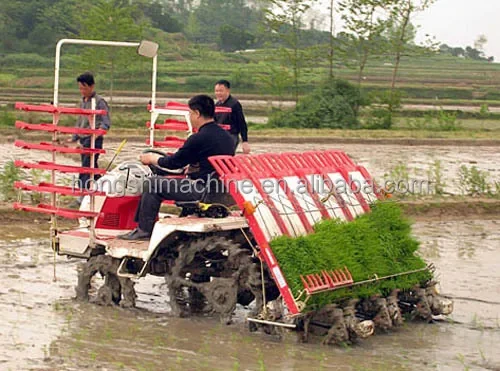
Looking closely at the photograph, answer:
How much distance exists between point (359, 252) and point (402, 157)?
15.0m

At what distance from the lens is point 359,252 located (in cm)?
851

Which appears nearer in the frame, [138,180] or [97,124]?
[138,180]

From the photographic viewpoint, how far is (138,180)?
9438mm

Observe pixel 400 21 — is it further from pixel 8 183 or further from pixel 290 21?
pixel 8 183

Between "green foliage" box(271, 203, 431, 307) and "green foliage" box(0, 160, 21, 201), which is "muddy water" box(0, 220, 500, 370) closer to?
"green foliage" box(271, 203, 431, 307)

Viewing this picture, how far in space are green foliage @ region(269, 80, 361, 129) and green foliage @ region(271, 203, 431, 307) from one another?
22.2 m

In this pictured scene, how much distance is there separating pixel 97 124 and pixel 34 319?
163 inches

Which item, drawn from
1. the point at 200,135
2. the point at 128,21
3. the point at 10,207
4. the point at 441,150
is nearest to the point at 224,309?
the point at 200,135

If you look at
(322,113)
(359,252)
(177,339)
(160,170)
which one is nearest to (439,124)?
(322,113)

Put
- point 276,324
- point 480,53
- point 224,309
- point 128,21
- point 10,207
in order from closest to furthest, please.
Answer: point 276,324 < point 224,309 < point 10,207 < point 128,21 < point 480,53

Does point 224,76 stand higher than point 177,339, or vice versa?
point 224,76

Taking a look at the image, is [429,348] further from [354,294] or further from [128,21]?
[128,21]

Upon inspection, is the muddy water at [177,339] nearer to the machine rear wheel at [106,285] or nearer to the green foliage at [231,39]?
the machine rear wheel at [106,285]

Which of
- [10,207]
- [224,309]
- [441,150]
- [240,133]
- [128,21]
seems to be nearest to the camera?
[224,309]
